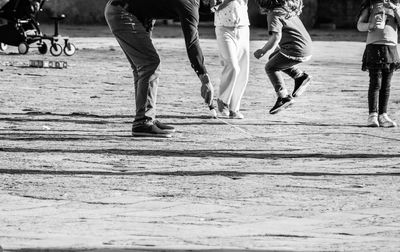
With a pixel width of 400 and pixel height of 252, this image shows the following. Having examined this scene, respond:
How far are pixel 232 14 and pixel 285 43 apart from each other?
612mm

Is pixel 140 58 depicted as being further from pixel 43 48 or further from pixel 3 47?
pixel 3 47

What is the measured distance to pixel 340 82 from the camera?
16.9 meters

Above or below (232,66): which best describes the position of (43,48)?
below

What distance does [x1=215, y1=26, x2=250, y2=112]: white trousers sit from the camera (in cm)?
1275

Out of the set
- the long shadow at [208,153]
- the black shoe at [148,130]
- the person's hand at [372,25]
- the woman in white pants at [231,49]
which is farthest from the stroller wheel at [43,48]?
the long shadow at [208,153]

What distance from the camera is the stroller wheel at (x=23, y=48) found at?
21.0 m

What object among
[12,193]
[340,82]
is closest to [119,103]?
[340,82]

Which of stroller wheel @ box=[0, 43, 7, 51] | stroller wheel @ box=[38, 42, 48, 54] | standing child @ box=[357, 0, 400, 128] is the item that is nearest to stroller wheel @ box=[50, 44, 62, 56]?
stroller wheel @ box=[38, 42, 48, 54]

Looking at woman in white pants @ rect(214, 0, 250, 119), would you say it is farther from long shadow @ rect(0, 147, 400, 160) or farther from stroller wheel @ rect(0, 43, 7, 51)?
stroller wheel @ rect(0, 43, 7, 51)

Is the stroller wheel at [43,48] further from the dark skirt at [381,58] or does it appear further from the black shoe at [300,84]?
the dark skirt at [381,58]

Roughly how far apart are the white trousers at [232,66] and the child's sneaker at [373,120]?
142 cm

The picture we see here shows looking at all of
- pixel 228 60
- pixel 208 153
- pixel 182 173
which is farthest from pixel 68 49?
pixel 182 173

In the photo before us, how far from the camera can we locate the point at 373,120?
12.0 m

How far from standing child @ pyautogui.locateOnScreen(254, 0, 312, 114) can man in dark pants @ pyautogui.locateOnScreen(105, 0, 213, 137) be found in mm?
1628
